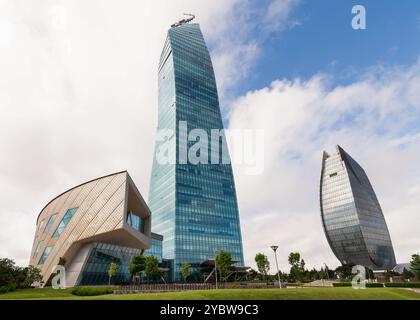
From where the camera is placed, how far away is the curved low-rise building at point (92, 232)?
50.0 meters

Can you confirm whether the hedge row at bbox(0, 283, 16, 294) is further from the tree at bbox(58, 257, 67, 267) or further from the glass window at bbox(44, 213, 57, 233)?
the glass window at bbox(44, 213, 57, 233)

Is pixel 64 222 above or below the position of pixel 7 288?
above

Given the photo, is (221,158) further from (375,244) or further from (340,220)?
(375,244)

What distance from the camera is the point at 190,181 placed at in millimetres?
127188

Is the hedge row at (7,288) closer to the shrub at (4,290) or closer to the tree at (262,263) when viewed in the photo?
the shrub at (4,290)

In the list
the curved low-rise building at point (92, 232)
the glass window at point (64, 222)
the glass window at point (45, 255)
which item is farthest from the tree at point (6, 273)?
the glass window at point (45, 255)

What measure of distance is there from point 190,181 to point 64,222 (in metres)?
72.8

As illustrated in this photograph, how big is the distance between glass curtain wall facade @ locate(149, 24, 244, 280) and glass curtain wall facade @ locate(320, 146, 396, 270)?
56302 millimetres

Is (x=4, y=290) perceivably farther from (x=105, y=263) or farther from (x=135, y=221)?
(x=135, y=221)

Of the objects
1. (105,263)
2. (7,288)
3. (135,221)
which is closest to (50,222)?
(105,263)
